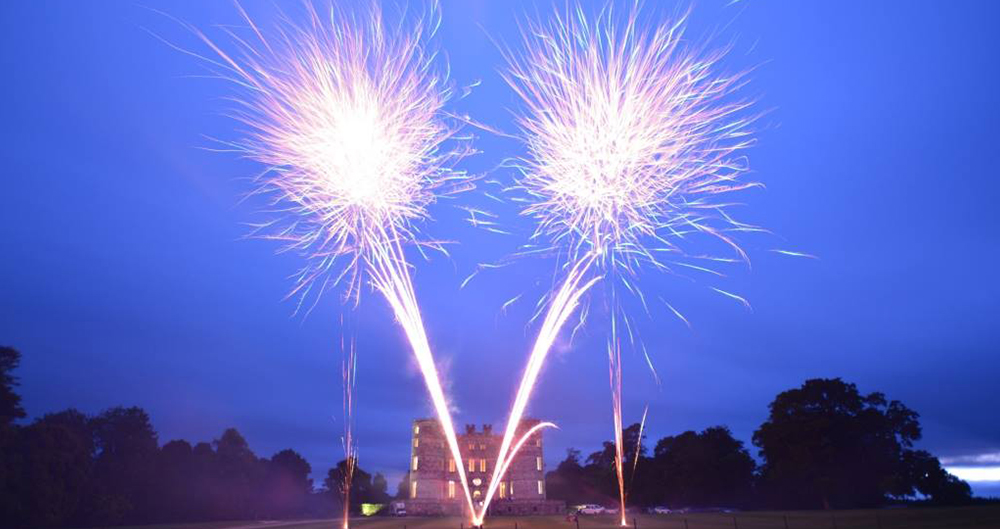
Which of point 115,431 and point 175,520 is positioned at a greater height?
point 115,431

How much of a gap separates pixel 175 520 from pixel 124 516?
257 inches

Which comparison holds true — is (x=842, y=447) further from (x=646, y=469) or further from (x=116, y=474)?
(x=116, y=474)

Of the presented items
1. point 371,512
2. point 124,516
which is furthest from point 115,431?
point 371,512

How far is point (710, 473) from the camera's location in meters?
75.4

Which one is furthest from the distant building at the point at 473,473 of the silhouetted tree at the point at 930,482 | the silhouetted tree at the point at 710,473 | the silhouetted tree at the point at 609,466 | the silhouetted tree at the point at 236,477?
the silhouetted tree at the point at 930,482

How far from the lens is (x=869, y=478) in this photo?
56156mm

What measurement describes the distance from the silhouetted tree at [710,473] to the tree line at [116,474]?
47763mm

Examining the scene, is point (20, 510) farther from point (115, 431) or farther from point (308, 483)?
point (308, 483)

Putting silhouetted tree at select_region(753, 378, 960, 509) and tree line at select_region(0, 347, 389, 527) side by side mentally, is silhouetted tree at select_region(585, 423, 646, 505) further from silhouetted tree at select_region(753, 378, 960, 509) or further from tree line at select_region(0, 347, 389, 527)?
tree line at select_region(0, 347, 389, 527)

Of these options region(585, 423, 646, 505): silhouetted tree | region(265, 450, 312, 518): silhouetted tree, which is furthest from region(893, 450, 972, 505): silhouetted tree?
region(265, 450, 312, 518): silhouetted tree

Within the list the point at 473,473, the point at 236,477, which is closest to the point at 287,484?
the point at 236,477

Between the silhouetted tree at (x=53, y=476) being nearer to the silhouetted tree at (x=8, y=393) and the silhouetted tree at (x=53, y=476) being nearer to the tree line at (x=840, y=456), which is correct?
the silhouetted tree at (x=8, y=393)

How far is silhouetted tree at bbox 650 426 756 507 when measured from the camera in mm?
75438

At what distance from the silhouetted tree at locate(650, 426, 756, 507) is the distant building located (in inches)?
665
